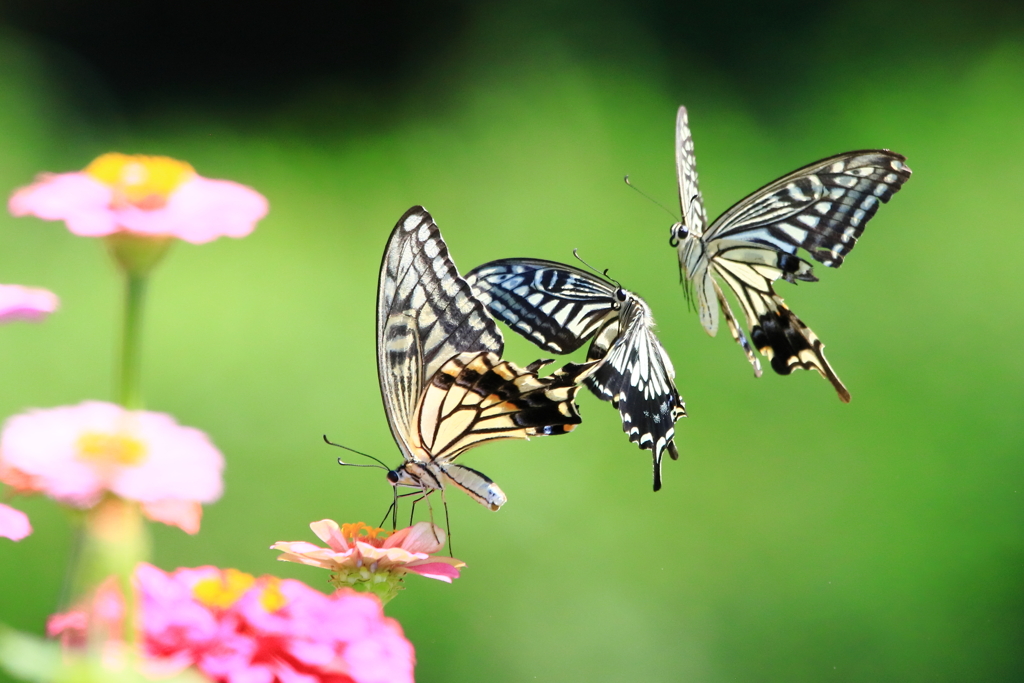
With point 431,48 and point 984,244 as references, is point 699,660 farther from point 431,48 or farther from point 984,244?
point 431,48

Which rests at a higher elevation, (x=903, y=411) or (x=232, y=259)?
(x=232, y=259)

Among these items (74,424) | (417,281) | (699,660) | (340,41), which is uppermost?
(340,41)

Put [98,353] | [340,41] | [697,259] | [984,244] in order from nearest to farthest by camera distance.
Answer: [697,259], [98,353], [984,244], [340,41]

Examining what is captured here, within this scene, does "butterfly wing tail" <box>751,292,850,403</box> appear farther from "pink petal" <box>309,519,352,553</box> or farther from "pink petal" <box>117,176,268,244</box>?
"pink petal" <box>117,176,268,244</box>

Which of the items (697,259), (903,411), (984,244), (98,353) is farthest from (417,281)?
(984,244)

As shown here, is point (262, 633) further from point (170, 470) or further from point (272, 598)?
point (170, 470)

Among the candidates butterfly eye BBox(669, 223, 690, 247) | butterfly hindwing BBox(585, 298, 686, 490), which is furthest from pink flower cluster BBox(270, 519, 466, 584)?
butterfly eye BBox(669, 223, 690, 247)

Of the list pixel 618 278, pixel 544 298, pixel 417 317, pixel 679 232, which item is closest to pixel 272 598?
pixel 417 317
